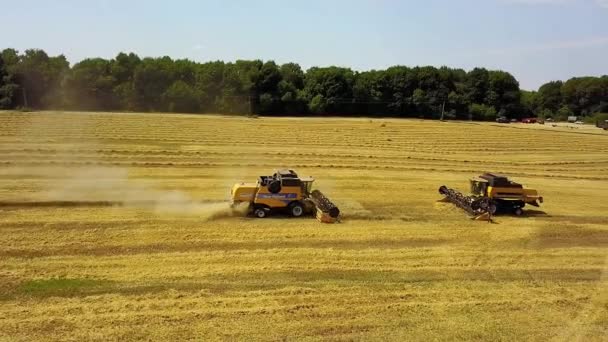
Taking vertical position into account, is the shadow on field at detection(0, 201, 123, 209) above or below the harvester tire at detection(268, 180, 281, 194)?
below

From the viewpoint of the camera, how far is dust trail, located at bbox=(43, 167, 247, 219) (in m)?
23.8

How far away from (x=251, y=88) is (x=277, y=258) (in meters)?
63.5

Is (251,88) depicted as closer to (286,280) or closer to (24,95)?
(24,95)

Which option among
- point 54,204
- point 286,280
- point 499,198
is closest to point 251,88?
point 54,204

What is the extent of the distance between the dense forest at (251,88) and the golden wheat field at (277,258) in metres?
18.2

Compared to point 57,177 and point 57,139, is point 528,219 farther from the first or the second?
point 57,139

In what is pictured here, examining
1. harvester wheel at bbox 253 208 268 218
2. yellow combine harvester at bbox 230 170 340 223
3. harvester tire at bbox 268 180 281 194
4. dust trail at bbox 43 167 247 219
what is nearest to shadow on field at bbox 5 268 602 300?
yellow combine harvester at bbox 230 170 340 223

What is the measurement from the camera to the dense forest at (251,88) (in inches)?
2140

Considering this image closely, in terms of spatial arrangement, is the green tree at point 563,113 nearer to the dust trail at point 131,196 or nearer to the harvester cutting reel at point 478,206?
the harvester cutting reel at point 478,206

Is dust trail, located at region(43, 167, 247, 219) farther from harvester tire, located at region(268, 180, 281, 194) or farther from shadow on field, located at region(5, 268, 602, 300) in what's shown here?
shadow on field, located at region(5, 268, 602, 300)

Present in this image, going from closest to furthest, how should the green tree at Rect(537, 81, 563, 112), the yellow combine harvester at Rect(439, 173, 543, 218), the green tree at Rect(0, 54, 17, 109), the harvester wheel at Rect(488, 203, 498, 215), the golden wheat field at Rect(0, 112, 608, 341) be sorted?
1. the golden wheat field at Rect(0, 112, 608, 341)
2. the yellow combine harvester at Rect(439, 173, 543, 218)
3. the harvester wheel at Rect(488, 203, 498, 215)
4. the green tree at Rect(0, 54, 17, 109)
5. the green tree at Rect(537, 81, 563, 112)

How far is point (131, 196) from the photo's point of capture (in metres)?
26.3

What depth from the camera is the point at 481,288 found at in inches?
635

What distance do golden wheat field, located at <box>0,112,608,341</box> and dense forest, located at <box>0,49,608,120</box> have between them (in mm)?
18182
